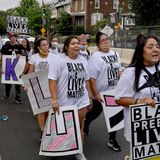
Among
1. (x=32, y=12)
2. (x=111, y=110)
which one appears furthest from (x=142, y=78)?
Answer: (x=32, y=12)

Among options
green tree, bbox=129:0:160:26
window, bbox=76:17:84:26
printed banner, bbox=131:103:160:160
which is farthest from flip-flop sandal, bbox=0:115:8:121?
window, bbox=76:17:84:26

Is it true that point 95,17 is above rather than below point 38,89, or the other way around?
above

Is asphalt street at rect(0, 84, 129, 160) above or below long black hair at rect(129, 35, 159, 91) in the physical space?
below

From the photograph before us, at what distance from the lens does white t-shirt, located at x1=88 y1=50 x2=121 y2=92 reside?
20.2 feet

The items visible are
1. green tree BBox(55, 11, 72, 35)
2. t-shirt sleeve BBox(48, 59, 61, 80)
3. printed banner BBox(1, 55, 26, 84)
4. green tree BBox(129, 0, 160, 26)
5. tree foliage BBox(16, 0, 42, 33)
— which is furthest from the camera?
green tree BBox(55, 11, 72, 35)

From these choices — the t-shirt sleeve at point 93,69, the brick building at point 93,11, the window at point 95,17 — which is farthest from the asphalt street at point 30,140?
the window at point 95,17

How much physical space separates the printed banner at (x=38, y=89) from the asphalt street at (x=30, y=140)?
2.12 ft

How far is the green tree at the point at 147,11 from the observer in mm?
37656

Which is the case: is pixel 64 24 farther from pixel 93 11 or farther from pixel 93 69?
pixel 93 69

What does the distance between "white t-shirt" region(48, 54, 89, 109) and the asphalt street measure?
87 centimetres

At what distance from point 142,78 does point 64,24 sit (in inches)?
2741

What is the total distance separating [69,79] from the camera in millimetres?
5363

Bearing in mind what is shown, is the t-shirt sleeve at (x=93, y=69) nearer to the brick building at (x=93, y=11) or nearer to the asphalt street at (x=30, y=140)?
the asphalt street at (x=30, y=140)

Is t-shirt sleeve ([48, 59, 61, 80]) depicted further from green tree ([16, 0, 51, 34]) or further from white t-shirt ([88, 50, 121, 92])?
green tree ([16, 0, 51, 34])
